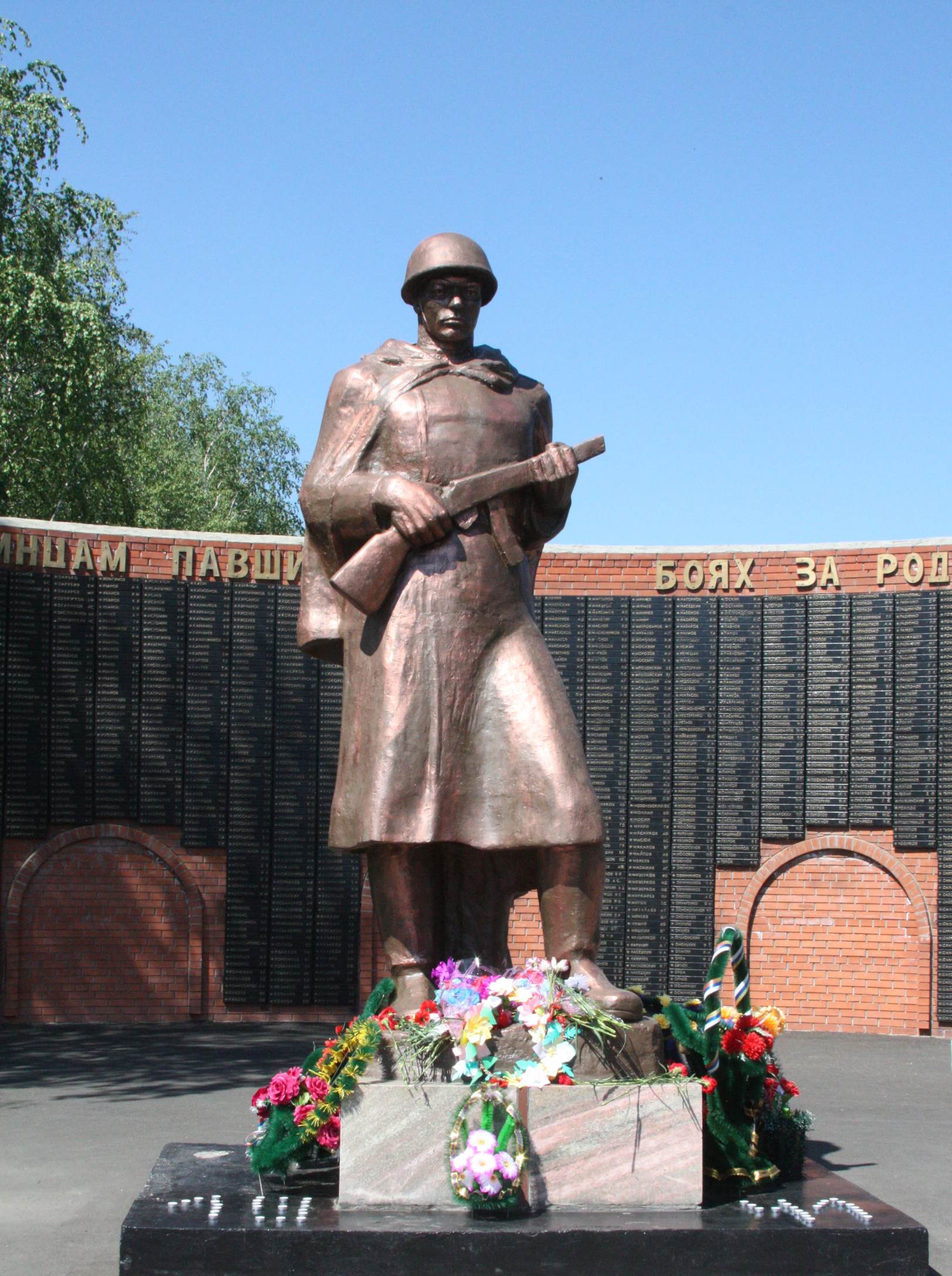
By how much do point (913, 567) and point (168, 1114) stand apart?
22.2ft

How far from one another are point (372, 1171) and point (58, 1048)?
21.6ft

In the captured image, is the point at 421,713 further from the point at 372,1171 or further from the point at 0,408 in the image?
the point at 0,408

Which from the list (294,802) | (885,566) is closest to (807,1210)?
(294,802)

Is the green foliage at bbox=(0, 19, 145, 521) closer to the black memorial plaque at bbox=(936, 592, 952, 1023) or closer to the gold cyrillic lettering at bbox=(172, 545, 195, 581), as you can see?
the gold cyrillic lettering at bbox=(172, 545, 195, 581)

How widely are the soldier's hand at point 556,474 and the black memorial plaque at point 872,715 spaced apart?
7.26m

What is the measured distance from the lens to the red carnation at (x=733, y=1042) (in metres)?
4.61

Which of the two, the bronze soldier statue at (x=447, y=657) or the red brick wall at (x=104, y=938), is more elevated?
the bronze soldier statue at (x=447, y=657)

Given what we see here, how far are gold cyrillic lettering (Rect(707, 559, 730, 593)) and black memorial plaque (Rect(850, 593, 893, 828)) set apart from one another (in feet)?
3.22

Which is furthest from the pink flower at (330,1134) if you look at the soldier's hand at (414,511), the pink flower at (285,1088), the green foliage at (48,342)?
the green foliage at (48,342)

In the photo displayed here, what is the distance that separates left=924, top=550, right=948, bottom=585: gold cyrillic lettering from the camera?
1152cm

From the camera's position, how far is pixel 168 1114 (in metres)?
7.35

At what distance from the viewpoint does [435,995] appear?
4.31 metres

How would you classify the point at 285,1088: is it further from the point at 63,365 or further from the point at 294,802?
the point at 63,365

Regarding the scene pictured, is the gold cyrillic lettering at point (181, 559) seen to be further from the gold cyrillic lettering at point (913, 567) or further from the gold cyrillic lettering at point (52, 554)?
the gold cyrillic lettering at point (913, 567)
